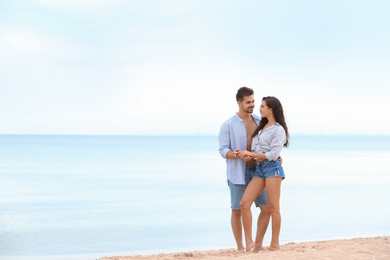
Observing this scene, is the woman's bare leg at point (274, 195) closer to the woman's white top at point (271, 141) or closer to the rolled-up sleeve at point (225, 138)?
the woman's white top at point (271, 141)

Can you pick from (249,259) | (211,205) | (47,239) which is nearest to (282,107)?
(249,259)

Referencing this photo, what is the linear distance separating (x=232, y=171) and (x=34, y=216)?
30.2 feet

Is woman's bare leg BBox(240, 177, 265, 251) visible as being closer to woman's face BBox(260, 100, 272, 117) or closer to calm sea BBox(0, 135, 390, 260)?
woman's face BBox(260, 100, 272, 117)

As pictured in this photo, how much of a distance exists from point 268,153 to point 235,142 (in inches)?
17.3

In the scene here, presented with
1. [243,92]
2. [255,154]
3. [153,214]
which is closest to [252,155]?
[255,154]

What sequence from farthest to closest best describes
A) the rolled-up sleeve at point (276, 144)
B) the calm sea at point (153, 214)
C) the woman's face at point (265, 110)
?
the calm sea at point (153, 214) → the woman's face at point (265, 110) → the rolled-up sleeve at point (276, 144)

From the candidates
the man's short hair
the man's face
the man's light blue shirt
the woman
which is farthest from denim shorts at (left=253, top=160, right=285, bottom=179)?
the man's short hair

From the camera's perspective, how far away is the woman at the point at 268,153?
6371 mm

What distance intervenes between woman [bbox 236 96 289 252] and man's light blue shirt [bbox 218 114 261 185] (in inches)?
5.4

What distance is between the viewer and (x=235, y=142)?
21.8ft

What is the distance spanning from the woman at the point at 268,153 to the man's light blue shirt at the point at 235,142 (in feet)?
0.45

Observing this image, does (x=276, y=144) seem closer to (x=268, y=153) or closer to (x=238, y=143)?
(x=268, y=153)

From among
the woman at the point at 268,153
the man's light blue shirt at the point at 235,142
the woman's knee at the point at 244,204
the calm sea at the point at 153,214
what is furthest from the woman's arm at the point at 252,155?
the calm sea at the point at 153,214

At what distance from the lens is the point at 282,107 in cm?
652
